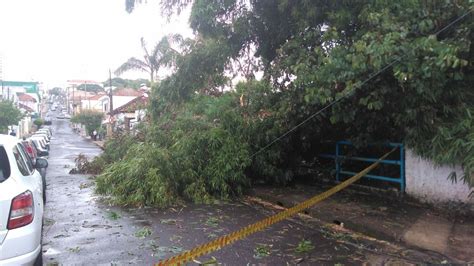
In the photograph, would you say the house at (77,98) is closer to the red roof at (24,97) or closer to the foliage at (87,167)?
the red roof at (24,97)

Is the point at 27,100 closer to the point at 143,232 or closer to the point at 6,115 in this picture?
the point at 6,115

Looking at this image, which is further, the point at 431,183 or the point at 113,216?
the point at 113,216

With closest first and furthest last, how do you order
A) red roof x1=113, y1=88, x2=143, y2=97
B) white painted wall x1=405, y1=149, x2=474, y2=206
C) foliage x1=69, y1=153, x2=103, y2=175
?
white painted wall x1=405, y1=149, x2=474, y2=206
foliage x1=69, y1=153, x2=103, y2=175
red roof x1=113, y1=88, x2=143, y2=97

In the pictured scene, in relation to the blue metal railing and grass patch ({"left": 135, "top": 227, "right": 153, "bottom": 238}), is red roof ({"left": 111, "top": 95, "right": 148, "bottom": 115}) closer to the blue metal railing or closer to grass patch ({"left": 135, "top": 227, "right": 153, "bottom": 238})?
the blue metal railing

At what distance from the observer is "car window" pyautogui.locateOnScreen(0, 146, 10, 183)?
160 inches

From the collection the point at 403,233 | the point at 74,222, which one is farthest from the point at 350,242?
the point at 74,222

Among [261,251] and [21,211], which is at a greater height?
[21,211]

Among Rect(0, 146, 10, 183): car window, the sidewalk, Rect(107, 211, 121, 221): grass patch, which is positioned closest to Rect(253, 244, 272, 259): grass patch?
the sidewalk

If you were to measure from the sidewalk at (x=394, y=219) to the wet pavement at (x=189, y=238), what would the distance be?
0.76ft

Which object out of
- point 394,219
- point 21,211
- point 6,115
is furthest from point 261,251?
point 6,115

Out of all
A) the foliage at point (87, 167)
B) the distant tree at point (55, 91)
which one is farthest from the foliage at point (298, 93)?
the distant tree at point (55, 91)

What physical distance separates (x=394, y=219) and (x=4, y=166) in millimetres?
5420

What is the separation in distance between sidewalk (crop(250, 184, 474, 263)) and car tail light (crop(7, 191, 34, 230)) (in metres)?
4.46

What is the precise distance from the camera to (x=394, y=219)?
679 cm
